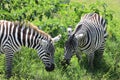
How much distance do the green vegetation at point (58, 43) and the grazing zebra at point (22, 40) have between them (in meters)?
0.59

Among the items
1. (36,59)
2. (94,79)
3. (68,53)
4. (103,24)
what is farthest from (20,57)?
(103,24)

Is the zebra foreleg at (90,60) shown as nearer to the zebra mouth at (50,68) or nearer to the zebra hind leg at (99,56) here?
the zebra hind leg at (99,56)

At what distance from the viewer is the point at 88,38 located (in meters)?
11.5

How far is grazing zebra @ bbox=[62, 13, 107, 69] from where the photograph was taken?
10.6m

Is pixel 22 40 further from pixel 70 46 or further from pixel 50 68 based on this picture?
pixel 70 46

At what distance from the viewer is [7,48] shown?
10148 mm

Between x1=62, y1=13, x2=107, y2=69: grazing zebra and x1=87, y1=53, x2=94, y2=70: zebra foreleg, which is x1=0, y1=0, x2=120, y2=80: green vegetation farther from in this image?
x1=62, y1=13, x2=107, y2=69: grazing zebra

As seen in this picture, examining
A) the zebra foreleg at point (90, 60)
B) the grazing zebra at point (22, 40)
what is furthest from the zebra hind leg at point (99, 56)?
the grazing zebra at point (22, 40)

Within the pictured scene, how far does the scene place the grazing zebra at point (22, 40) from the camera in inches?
393

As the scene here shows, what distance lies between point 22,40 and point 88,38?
7.83 feet

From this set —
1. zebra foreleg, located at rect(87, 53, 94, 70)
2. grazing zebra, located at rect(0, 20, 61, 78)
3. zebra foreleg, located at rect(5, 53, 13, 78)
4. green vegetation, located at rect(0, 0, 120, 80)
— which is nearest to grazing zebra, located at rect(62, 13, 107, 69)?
zebra foreleg, located at rect(87, 53, 94, 70)

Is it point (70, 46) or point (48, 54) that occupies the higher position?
point (70, 46)

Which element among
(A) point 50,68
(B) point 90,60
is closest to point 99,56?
(B) point 90,60

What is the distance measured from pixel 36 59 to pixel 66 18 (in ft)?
8.66
